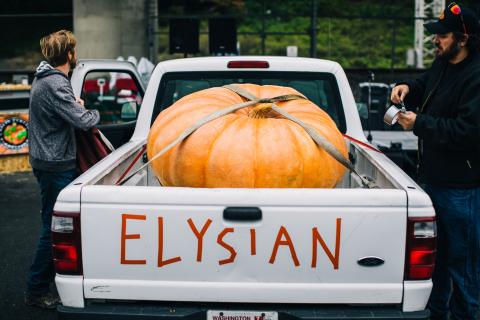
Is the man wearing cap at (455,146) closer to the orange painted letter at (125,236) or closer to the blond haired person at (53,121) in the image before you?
the orange painted letter at (125,236)

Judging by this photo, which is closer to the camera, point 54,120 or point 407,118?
Answer: point 407,118

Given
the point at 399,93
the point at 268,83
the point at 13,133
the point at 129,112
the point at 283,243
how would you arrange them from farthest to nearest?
1. the point at 13,133
2. the point at 129,112
3. the point at 268,83
4. the point at 399,93
5. the point at 283,243

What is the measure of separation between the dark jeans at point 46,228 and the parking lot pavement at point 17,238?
0.25 metres

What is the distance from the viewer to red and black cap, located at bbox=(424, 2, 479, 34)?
13.0 feet

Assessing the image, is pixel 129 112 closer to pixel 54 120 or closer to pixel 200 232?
pixel 54 120

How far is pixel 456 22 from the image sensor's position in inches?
156

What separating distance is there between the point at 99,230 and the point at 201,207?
0.48m

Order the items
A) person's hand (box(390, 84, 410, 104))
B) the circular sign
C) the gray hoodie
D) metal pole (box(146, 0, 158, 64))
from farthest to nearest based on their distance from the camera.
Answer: metal pole (box(146, 0, 158, 64)) < the circular sign < the gray hoodie < person's hand (box(390, 84, 410, 104))

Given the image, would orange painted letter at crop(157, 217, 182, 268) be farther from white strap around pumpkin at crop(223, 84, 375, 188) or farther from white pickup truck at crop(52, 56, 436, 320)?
white strap around pumpkin at crop(223, 84, 375, 188)

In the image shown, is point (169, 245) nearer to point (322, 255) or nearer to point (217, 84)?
point (322, 255)

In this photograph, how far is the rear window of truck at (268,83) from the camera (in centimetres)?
481

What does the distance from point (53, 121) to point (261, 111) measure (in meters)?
1.64

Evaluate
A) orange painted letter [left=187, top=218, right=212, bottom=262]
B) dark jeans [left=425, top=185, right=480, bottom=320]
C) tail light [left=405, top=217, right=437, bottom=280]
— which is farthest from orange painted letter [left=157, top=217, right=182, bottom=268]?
dark jeans [left=425, top=185, right=480, bottom=320]

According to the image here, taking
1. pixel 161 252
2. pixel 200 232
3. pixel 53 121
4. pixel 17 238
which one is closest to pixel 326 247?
pixel 200 232
